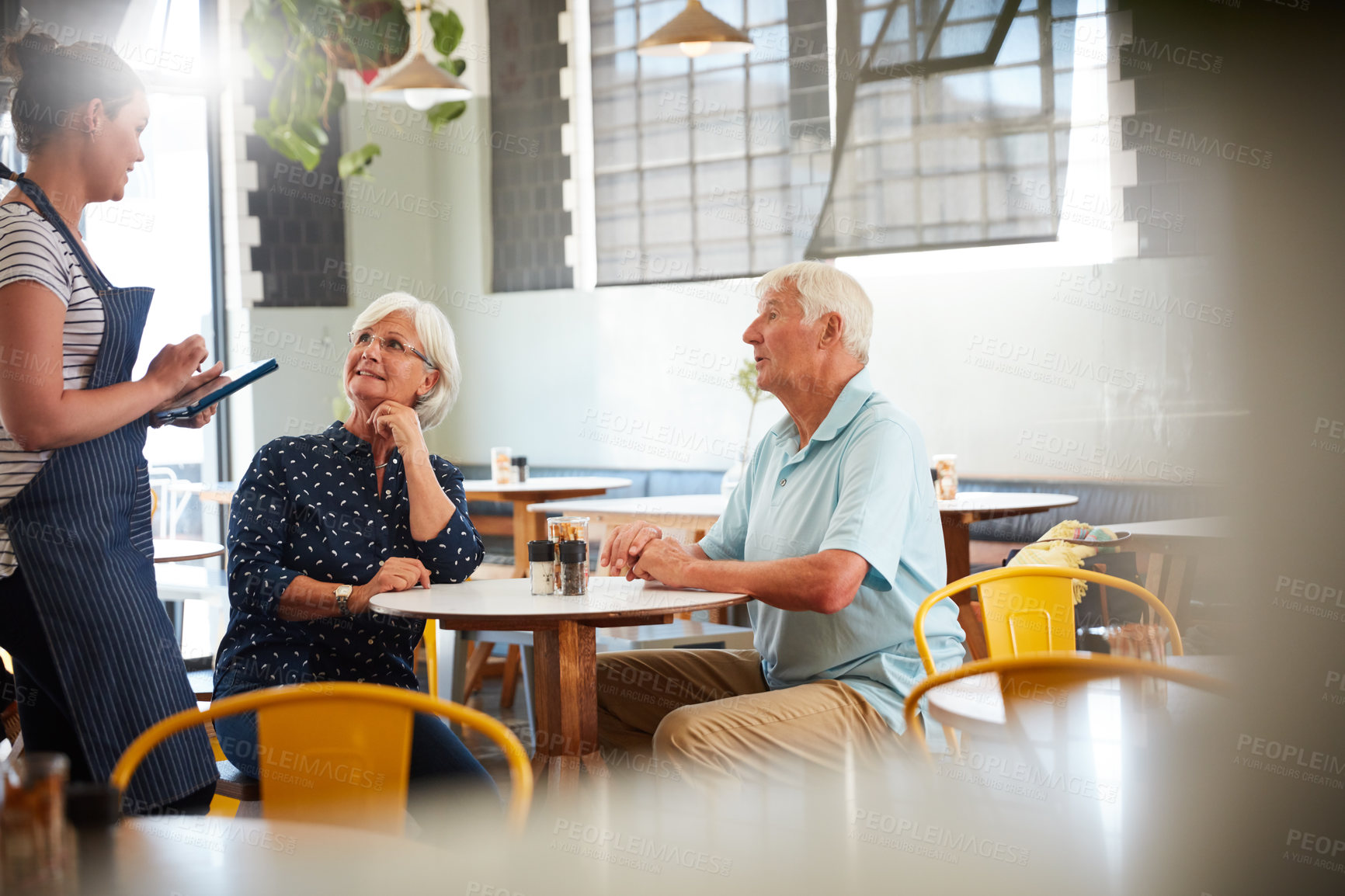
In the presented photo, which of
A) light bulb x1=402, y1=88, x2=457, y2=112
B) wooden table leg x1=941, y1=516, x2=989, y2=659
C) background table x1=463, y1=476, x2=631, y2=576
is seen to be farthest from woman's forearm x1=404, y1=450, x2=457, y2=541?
light bulb x1=402, y1=88, x2=457, y2=112

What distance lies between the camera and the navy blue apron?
5.47 ft

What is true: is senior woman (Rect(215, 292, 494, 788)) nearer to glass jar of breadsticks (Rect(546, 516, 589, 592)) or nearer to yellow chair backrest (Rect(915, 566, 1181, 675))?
glass jar of breadsticks (Rect(546, 516, 589, 592))

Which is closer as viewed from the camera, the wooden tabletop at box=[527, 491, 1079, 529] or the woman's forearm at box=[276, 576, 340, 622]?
the woman's forearm at box=[276, 576, 340, 622]

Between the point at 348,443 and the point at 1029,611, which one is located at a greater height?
the point at 348,443

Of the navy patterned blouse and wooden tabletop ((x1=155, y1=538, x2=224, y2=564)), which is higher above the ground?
the navy patterned blouse

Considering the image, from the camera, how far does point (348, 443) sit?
8.03 feet

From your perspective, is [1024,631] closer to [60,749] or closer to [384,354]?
[384,354]

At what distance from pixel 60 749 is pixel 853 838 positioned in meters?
1.22

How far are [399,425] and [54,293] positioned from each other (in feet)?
2.63

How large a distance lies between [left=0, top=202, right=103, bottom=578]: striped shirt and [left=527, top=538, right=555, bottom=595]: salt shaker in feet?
2.86

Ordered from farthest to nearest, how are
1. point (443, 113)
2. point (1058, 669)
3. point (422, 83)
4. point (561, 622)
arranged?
1. point (422, 83)
2. point (443, 113)
3. point (561, 622)
4. point (1058, 669)

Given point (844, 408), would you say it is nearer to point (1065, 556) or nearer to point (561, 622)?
point (561, 622)

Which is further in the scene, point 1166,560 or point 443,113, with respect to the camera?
point 443,113

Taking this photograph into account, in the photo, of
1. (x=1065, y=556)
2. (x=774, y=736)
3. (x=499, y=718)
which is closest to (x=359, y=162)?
(x=499, y=718)
